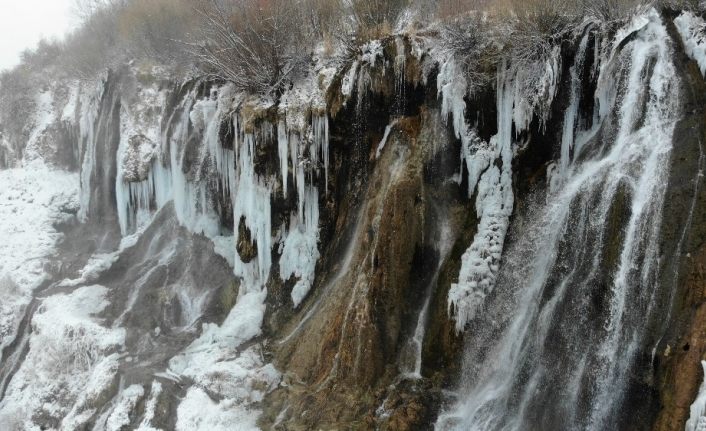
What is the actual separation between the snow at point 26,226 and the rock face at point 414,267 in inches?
10.5

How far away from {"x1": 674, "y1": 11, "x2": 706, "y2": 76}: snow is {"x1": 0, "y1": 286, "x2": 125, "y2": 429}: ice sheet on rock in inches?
486

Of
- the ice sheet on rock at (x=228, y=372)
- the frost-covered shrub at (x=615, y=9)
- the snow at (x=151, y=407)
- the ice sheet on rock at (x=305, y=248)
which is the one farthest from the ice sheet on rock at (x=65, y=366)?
the frost-covered shrub at (x=615, y=9)

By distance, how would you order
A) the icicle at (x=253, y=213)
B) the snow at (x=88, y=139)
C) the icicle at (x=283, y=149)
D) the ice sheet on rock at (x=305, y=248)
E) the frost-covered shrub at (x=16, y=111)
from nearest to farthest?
the ice sheet on rock at (x=305, y=248)
the icicle at (x=283, y=149)
the icicle at (x=253, y=213)
the snow at (x=88, y=139)
the frost-covered shrub at (x=16, y=111)

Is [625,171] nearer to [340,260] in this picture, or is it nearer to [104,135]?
[340,260]

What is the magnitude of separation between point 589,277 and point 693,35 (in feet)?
13.1

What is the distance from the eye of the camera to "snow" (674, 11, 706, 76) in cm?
725

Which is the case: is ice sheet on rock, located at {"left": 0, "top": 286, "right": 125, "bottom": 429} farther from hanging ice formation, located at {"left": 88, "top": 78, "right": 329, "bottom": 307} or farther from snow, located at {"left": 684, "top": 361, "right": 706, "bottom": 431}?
snow, located at {"left": 684, "top": 361, "right": 706, "bottom": 431}

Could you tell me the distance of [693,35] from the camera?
7434mm

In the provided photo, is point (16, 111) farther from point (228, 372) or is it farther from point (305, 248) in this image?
point (228, 372)

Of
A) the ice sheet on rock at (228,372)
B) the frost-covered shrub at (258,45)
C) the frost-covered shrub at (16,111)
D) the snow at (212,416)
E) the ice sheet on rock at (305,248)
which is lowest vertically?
the snow at (212,416)

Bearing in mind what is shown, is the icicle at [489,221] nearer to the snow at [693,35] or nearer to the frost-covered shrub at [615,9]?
the frost-covered shrub at [615,9]

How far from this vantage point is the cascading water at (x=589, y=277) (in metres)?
6.78

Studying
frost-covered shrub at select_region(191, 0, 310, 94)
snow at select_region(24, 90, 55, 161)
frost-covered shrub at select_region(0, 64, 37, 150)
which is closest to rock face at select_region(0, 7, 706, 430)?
frost-covered shrub at select_region(191, 0, 310, 94)

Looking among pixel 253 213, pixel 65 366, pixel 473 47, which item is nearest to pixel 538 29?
pixel 473 47
